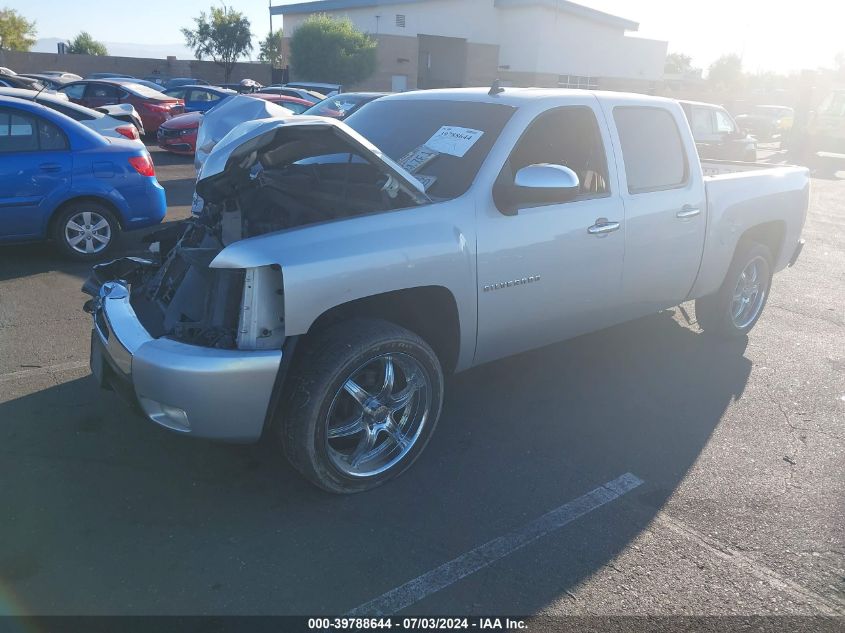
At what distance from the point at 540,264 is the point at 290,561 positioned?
211 cm

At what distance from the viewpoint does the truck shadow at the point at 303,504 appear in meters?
2.95

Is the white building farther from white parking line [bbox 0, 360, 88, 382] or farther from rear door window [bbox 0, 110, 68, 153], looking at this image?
white parking line [bbox 0, 360, 88, 382]

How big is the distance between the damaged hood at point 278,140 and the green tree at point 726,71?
252 ft

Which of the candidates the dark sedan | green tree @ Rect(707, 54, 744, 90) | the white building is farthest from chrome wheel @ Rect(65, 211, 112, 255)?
green tree @ Rect(707, 54, 744, 90)

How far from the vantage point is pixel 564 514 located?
11.7 ft

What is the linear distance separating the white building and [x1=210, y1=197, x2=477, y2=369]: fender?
40.2 meters

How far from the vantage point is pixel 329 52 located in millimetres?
37188

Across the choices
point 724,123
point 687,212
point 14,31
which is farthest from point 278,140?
point 14,31

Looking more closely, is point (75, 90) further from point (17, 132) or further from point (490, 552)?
point (490, 552)

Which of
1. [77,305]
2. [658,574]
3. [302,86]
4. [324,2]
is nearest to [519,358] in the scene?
[658,574]

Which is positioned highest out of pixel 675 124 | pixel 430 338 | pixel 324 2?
pixel 324 2

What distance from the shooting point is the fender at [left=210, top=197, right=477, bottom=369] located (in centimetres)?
316

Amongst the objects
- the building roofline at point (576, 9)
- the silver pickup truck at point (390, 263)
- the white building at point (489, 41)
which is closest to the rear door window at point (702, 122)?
the silver pickup truck at point (390, 263)

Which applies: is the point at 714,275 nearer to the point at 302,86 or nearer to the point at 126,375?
the point at 126,375
